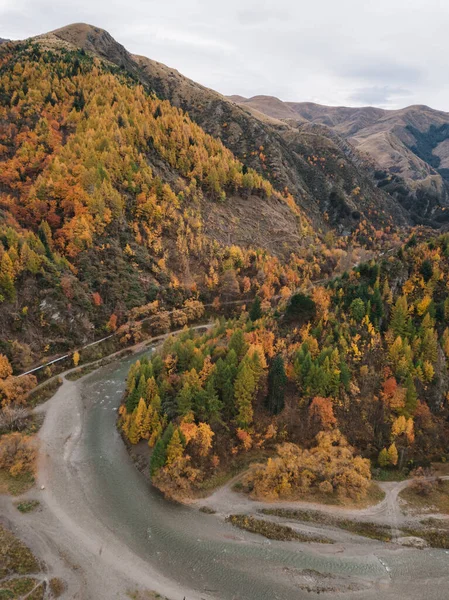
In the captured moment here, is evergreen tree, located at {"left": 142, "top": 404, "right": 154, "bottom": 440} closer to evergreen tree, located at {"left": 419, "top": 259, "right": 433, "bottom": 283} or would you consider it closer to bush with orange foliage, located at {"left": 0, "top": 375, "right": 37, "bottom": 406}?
bush with orange foliage, located at {"left": 0, "top": 375, "right": 37, "bottom": 406}

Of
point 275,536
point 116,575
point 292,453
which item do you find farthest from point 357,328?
point 116,575

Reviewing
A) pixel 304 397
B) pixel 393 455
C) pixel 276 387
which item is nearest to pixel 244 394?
pixel 276 387

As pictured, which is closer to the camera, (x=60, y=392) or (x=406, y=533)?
(x=406, y=533)

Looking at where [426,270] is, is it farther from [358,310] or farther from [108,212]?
[108,212]

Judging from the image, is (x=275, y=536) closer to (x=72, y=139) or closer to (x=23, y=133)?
(x=72, y=139)

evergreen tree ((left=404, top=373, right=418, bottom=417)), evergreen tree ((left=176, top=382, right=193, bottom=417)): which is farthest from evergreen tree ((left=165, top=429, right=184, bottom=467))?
evergreen tree ((left=404, top=373, right=418, bottom=417))

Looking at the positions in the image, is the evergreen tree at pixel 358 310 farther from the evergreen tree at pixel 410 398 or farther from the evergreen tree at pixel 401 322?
the evergreen tree at pixel 410 398

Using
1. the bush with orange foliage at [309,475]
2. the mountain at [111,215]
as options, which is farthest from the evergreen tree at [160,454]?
the mountain at [111,215]
